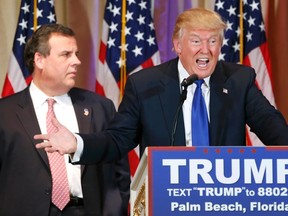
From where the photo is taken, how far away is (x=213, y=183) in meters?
2.35

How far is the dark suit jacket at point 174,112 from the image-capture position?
3090mm

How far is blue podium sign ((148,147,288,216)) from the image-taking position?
7.66 ft

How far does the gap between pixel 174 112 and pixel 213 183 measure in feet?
2.70

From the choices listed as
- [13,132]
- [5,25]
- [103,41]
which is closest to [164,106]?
[13,132]

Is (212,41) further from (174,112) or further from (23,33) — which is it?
(23,33)

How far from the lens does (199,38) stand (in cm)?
316

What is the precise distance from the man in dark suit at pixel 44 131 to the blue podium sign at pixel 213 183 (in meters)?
1.43

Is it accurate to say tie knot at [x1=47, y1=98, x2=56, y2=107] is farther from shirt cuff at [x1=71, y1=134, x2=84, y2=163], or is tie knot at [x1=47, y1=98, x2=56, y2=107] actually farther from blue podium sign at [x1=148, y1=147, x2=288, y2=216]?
blue podium sign at [x1=148, y1=147, x2=288, y2=216]

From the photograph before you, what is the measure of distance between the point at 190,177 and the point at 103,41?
10.9ft

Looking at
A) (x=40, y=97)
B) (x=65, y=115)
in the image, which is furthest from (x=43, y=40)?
(x=65, y=115)

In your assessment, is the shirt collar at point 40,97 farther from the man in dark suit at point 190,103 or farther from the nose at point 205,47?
the nose at point 205,47

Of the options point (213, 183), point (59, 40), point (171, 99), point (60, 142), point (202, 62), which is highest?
point (59, 40)

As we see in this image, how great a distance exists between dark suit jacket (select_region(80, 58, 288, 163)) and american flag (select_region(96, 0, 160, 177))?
7.01 feet

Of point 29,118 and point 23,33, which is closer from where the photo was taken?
point 29,118
